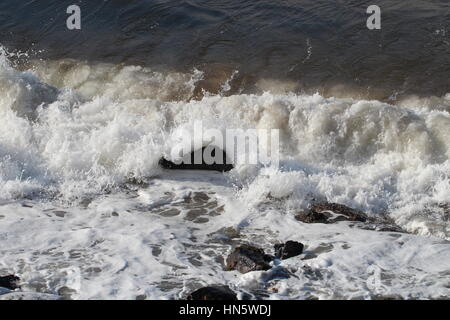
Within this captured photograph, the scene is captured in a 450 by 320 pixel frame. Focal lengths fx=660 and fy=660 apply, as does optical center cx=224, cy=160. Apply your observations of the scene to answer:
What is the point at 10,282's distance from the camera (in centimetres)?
706

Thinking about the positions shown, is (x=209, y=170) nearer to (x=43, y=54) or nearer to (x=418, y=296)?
(x=418, y=296)

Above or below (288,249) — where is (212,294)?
below

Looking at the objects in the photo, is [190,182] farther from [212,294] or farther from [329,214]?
[212,294]

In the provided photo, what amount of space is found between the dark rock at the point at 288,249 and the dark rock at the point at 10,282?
113 inches

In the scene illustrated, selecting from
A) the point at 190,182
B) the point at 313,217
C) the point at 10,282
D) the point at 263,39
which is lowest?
the point at 10,282

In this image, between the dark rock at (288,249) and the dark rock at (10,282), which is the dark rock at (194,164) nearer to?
the dark rock at (288,249)

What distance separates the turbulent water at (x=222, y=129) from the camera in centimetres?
739

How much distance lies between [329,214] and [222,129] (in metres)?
2.54

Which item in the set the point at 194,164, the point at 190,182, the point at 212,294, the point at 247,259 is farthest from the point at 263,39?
the point at 212,294

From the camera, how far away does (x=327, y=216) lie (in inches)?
334

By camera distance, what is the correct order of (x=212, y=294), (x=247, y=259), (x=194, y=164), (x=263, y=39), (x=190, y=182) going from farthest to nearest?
(x=263, y=39)
(x=194, y=164)
(x=190, y=182)
(x=247, y=259)
(x=212, y=294)

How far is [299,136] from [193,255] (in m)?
3.26

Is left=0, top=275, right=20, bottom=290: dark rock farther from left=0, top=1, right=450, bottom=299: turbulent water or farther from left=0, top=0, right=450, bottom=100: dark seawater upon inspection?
left=0, top=0, right=450, bottom=100: dark seawater

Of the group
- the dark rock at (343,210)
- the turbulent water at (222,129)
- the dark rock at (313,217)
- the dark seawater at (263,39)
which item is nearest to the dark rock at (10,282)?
the turbulent water at (222,129)
